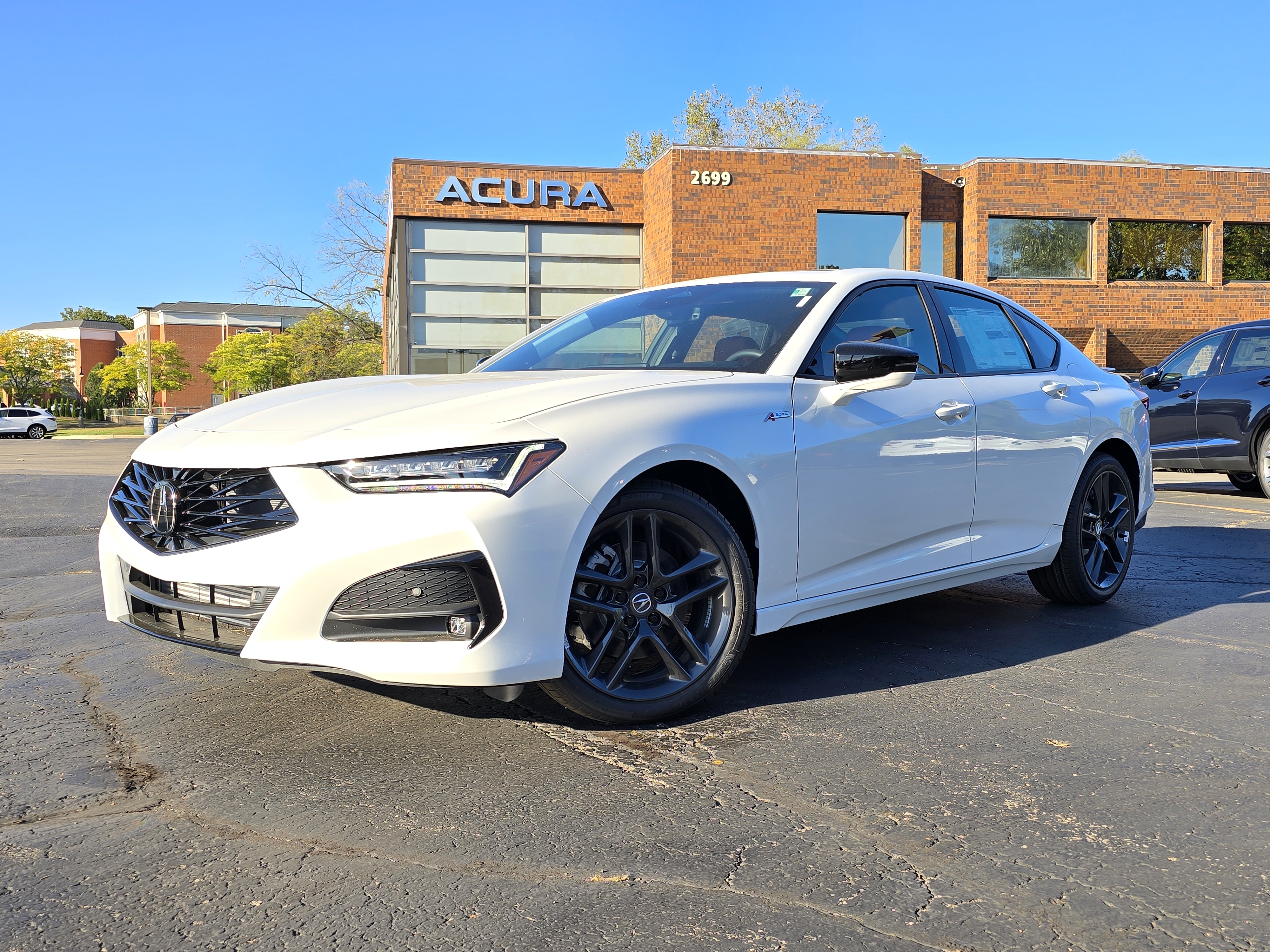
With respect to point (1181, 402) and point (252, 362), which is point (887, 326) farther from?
point (252, 362)

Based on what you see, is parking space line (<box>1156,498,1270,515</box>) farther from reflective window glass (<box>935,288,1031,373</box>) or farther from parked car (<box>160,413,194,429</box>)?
parked car (<box>160,413,194,429</box>)

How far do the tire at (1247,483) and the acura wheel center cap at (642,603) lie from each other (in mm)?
10150

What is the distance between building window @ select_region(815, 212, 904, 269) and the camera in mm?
25328

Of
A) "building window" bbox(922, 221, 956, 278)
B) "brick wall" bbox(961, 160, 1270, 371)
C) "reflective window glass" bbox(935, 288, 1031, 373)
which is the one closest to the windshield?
"reflective window glass" bbox(935, 288, 1031, 373)

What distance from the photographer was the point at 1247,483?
12398 mm

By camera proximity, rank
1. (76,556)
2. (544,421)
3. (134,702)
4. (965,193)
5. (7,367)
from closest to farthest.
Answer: (544,421) → (134,702) → (76,556) → (965,193) → (7,367)

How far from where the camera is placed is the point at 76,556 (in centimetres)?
743

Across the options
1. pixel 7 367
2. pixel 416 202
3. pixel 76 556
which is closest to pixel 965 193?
pixel 416 202

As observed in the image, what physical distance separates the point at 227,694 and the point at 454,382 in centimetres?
137

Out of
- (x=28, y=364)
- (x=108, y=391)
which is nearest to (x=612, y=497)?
(x=28, y=364)

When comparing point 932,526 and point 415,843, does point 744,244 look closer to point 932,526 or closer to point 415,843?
point 932,526

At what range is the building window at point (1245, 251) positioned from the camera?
27938 mm

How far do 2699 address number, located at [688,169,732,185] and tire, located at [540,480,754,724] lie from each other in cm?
2204

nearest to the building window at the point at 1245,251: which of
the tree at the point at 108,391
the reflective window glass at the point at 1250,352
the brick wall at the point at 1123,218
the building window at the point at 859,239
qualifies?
the brick wall at the point at 1123,218
